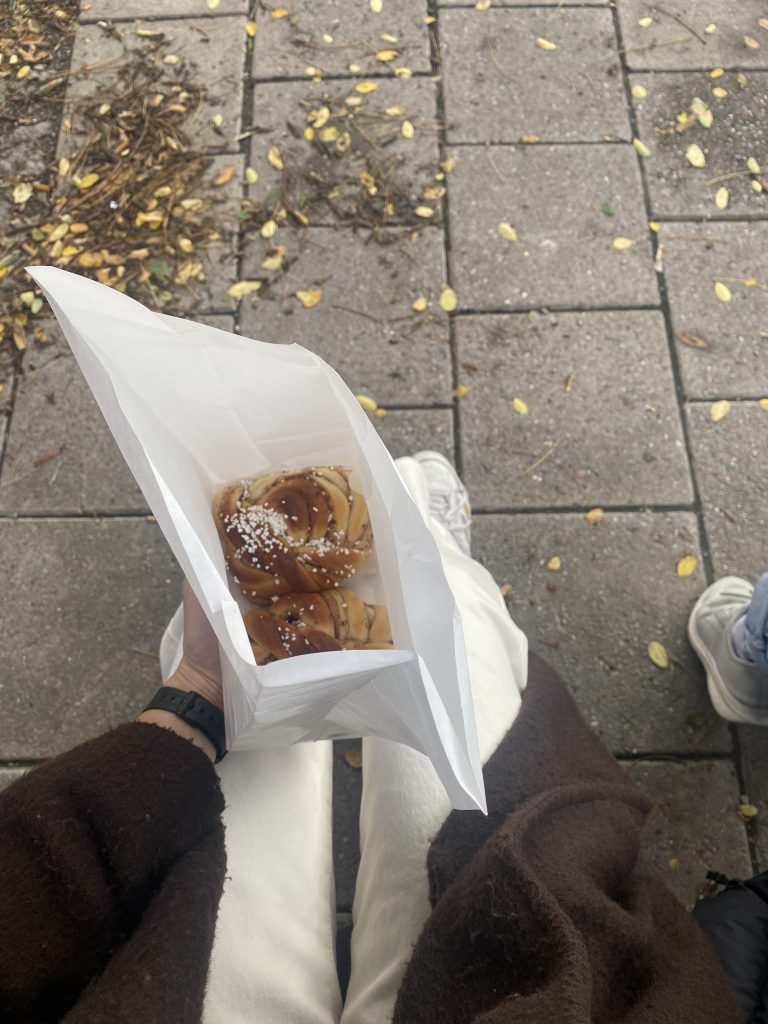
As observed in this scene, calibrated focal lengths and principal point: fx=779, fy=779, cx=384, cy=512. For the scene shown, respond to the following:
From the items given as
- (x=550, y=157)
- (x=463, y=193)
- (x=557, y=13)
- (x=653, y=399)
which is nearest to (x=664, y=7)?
(x=557, y=13)

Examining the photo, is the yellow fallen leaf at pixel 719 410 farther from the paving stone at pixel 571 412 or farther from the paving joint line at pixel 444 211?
the paving joint line at pixel 444 211

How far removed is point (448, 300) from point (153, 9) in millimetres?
1579

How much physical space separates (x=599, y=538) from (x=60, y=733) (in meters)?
1.52

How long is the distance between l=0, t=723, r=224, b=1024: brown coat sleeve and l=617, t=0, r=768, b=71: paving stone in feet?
8.96

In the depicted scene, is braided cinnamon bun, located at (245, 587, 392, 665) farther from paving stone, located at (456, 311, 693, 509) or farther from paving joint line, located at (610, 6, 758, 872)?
paving joint line, located at (610, 6, 758, 872)

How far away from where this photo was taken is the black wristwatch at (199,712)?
1435mm

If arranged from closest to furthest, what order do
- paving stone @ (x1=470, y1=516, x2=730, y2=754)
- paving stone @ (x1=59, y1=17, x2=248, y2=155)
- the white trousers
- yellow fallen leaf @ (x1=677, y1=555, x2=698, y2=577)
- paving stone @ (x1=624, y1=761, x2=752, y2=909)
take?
the white trousers, paving stone @ (x1=624, y1=761, x2=752, y2=909), paving stone @ (x1=470, y1=516, x2=730, y2=754), yellow fallen leaf @ (x1=677, y1=555, x2=698, y2=577), paving stone @ (x1=59, y1=17, x2=248, y2=155)

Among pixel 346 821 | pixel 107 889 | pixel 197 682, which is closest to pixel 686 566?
pixel 346 821

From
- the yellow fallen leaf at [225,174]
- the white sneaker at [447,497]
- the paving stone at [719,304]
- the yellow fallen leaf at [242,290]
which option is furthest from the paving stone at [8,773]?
the paving stone at [719,304]

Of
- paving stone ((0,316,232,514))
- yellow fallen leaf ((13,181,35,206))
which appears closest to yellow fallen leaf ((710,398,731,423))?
paving stone ((0,316,232,514))

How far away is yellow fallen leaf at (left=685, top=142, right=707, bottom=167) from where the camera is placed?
2.54 metres

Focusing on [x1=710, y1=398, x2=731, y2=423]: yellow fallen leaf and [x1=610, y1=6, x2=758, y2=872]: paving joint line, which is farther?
[x1=710, y1=398, x2=731, y2=423]: yellow fallen leaf

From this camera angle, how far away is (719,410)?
227cm

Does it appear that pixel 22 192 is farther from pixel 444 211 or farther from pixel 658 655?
pixel 658 655
